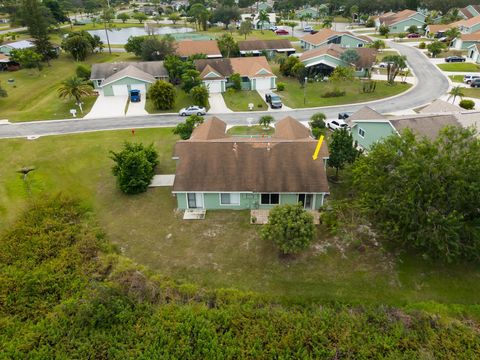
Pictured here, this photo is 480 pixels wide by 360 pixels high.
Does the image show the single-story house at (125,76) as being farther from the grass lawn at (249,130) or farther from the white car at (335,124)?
the white car at (335,124)

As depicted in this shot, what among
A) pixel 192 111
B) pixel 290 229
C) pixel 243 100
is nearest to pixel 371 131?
pixel 290 229

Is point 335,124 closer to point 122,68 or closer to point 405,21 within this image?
point 122,68

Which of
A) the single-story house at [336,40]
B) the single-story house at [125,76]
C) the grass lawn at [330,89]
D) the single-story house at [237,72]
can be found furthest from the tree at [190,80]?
the single-story house at [336,40]

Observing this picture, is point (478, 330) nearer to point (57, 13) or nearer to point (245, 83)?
point (245, 83)

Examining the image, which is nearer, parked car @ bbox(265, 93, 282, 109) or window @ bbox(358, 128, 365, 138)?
window @ bbox(358, 128, 365, 138)

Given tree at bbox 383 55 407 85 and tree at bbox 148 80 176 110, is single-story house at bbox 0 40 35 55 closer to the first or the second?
tree at bbox 148 80 176 110

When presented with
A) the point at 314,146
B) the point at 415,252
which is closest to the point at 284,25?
the point at 314,146

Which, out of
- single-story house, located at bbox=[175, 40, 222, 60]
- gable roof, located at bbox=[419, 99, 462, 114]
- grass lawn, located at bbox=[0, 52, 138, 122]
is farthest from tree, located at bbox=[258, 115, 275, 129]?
single-story house, located at bbox=[175, 40, 222, 60]
